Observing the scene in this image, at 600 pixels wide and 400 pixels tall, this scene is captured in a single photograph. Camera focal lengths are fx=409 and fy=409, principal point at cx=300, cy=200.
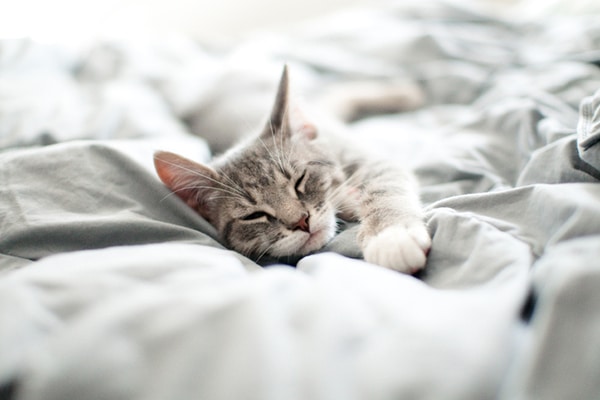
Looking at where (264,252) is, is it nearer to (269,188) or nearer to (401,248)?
(269,188)

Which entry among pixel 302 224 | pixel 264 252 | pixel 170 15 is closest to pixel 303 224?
pixel 302 224

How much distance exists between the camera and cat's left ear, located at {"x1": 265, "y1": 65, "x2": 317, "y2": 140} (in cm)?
113

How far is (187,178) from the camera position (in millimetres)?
1040

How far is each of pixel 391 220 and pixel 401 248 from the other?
13 cm

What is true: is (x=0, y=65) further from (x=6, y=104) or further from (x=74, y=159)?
(x=74, y=159)

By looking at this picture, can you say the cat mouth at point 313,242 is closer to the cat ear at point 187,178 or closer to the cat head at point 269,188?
the cat head at point 269,188

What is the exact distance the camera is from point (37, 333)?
1.73 ft

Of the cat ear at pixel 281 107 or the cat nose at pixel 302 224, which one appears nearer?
the cat nose at pixel 302 224

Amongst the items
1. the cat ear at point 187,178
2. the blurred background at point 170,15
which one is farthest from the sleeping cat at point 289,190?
the blurred background at point 170,15

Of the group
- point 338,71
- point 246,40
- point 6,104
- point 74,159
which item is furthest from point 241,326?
point 246,40

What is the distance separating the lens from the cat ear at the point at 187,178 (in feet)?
3.23

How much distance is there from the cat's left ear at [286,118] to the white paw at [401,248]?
0.50 meters

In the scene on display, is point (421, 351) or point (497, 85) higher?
point (497, 85)

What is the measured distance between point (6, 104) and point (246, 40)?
4.70ft
